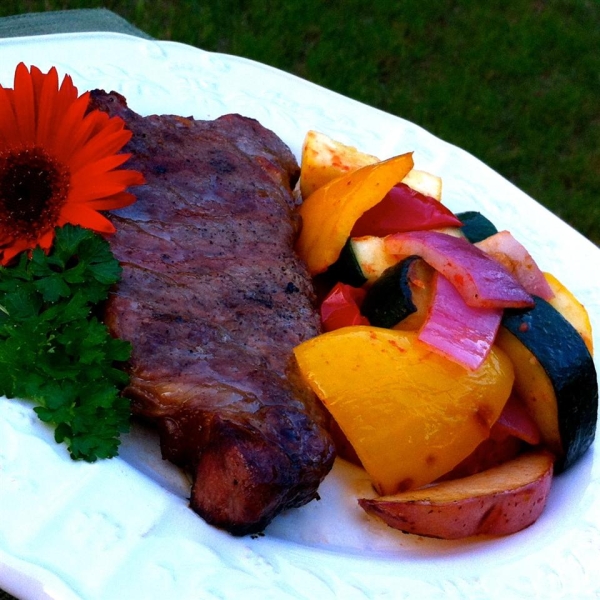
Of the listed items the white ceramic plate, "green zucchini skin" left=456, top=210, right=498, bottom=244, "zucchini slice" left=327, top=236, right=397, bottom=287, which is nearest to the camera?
the white ceramic plate

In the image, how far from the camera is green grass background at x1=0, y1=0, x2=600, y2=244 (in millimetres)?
7109

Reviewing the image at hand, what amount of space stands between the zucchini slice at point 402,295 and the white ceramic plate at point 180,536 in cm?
64

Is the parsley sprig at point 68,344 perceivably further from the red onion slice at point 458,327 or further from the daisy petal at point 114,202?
the red onion slice at point 458,327

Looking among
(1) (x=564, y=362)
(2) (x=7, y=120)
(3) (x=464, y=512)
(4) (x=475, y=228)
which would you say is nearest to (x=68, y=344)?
(2) (x=7, y=120)

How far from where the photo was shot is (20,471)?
2168 millimetres

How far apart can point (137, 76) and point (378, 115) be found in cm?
160

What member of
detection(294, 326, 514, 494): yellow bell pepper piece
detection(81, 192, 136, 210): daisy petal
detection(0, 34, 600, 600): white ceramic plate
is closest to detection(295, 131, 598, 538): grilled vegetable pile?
detection(294, 326, 514, 494): yellow bell pepper piece

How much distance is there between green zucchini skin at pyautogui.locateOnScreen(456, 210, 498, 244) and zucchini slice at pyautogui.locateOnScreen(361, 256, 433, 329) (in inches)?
31.4

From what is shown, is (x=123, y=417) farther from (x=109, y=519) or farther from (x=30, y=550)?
(x=30, y=550)

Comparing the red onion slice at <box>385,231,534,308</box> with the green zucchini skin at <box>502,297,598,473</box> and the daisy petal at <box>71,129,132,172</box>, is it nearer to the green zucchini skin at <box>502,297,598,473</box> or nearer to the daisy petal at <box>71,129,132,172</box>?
the green zucchini skin at <box>502,297,598,473</box>

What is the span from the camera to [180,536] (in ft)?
7.43

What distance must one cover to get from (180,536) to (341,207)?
1.66m

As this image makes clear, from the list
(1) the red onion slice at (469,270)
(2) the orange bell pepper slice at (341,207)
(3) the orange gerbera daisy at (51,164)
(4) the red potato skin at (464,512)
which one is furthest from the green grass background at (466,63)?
(4) the red potato skin at (464,512)

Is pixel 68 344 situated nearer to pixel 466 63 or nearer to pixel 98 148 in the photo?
pixel 98 148
